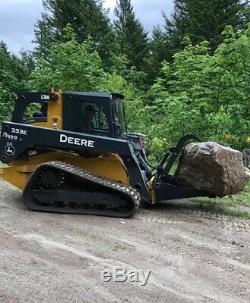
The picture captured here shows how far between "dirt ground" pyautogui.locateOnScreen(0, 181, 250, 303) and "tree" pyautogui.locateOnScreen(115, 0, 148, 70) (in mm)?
27790

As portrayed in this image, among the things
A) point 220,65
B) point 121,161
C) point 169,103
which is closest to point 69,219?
point 121,161

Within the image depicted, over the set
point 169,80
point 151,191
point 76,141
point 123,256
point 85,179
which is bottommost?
point 123,256

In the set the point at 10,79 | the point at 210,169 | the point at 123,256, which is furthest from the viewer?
the point at 10,79

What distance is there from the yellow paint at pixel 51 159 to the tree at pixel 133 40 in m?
26.9

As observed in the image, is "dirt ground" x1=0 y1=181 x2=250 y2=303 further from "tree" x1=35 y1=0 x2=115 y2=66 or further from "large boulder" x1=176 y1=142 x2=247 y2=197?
"tree" x1=35 y1=0 x2=115 y2=66

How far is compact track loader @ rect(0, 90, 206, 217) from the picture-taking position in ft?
22.7

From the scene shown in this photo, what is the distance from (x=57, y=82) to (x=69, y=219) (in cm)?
1101

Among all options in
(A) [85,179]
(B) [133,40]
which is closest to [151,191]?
(A) [85,179]

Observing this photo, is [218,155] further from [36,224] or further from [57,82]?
[57,82]

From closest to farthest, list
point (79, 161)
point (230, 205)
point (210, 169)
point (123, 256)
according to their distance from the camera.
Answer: point (123, 256)
point (210, 169)
point (79, 161)
point (230, 205)

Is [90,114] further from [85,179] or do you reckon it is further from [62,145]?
[85,179]

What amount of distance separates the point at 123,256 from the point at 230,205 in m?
3.40

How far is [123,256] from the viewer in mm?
5199

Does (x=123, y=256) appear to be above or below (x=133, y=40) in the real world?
below
